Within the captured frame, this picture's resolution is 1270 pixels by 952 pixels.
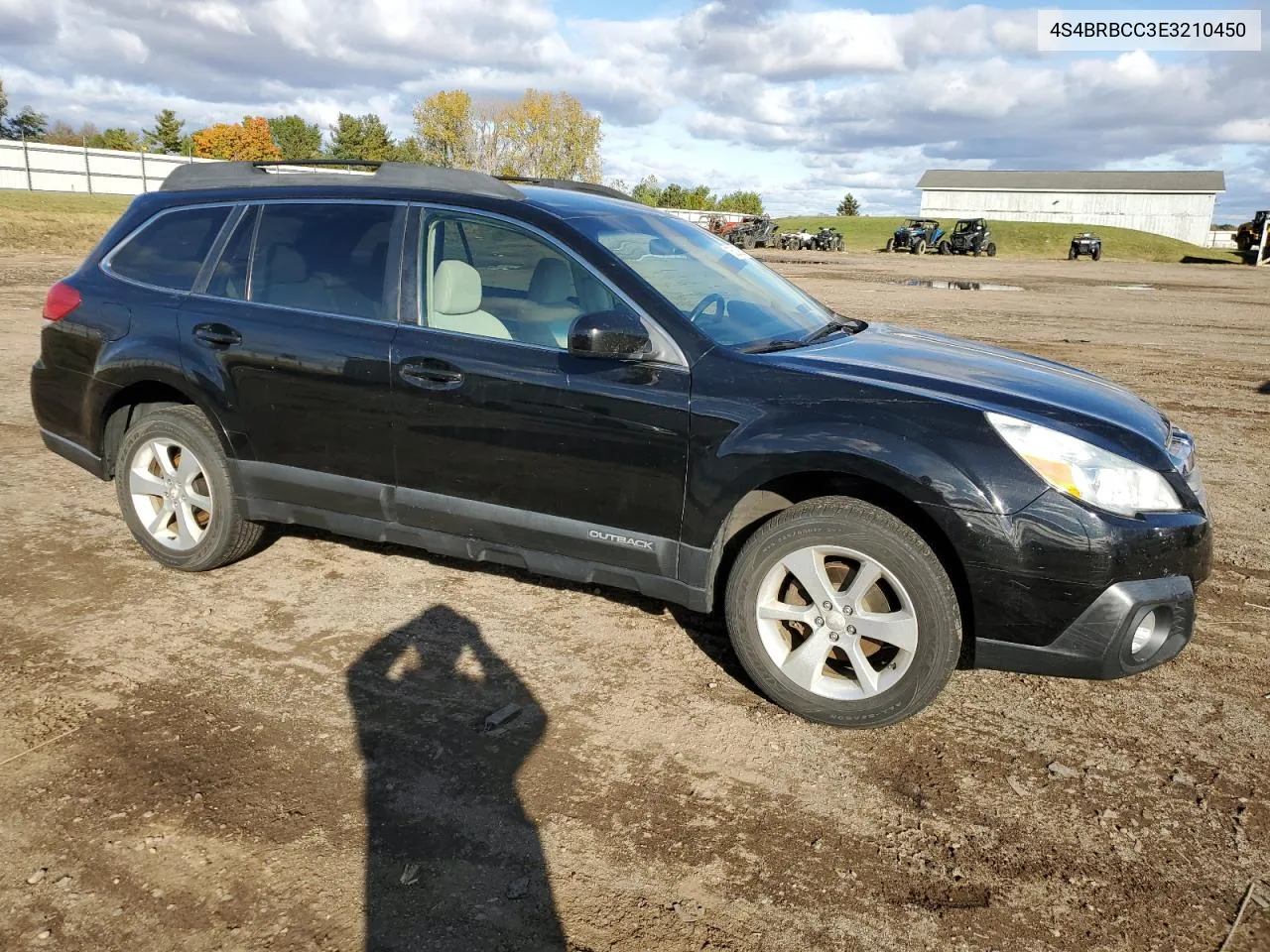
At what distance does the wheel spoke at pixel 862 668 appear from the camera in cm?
337

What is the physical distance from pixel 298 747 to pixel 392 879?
2.63 feet

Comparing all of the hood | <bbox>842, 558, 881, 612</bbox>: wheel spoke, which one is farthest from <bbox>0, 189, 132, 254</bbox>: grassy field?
<bbox>842, 558, 881, 612</bbox>: wheel spoke

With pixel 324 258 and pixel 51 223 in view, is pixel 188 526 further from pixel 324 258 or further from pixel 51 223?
pixel 51 223

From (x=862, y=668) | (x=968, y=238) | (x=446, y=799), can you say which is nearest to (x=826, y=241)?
(x=968, y=238)

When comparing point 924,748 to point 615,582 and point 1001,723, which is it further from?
point 615,582

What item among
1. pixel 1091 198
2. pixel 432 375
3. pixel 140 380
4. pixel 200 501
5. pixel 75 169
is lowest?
pixel 200 501

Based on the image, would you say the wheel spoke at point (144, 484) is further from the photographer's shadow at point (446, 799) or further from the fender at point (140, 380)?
the photographer's shadow at point (446, 799)

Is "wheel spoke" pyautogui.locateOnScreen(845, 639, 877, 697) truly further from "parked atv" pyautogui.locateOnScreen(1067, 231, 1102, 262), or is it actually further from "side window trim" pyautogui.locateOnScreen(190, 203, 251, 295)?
"parked atv" pyautogui.locateOnScreen(1067, 231, 1102, 262)

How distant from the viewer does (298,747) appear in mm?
3217

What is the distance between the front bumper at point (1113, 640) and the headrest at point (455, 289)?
94.3 inches

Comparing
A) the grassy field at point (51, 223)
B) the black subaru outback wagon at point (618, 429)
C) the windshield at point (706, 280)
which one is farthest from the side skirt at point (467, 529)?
the grassy field at point (51, 223)

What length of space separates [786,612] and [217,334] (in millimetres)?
2851

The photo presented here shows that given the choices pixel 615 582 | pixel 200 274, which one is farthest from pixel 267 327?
pixel 615 582

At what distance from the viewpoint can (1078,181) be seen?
329 feet
